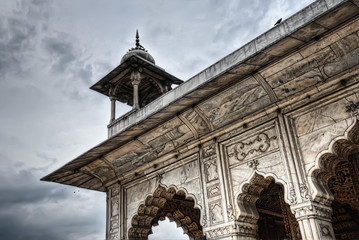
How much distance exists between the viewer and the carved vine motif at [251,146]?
7598mm

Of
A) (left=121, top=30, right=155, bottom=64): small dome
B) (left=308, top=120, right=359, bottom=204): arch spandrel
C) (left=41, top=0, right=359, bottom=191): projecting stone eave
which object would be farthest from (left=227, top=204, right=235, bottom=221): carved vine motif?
(left=121, top=30, right=155, bottom=64): small dome

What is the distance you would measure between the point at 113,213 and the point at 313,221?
5.90 m

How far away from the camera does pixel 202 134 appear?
8.77 meters

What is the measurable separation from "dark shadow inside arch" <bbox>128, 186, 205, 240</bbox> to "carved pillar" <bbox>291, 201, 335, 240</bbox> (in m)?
2.83

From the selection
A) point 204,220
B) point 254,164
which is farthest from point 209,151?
point 204,220

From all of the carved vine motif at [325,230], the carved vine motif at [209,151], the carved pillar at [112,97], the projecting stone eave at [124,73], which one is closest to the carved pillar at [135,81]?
the projecting stone eave at [124,73]

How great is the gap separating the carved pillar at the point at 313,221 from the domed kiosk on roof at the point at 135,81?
572 centimetres

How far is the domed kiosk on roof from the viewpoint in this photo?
11273 mm

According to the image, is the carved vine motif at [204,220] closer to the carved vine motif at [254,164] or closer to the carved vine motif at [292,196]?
the carved vine motif at [254,164]

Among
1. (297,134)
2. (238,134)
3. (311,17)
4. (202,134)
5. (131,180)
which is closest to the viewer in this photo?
(311,17)

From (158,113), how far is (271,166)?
2.67 metres

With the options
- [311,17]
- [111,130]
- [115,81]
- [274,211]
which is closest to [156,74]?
[115,81]

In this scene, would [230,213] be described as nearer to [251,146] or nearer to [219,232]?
[219,232]

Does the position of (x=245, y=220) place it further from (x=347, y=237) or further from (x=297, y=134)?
(x=347, y=237)
